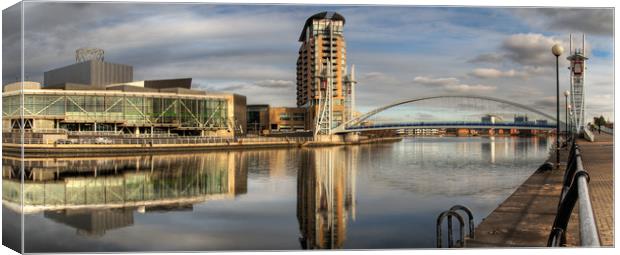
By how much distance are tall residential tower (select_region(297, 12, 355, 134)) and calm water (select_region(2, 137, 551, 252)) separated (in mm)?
58082

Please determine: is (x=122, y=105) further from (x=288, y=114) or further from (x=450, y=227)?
(x=450, y=227)

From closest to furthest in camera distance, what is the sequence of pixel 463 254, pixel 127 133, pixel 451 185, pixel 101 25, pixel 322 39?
pixel 463 254 < pixel 101 25 < pixel 451 185 < pixel 127 133 < pixel 322 39

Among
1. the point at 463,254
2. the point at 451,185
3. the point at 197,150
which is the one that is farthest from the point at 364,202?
the point at 197,150

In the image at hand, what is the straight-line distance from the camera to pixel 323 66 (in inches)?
3585

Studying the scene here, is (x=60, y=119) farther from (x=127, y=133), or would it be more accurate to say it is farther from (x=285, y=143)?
(x=285, y=143)

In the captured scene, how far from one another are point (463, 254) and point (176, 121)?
188 feet

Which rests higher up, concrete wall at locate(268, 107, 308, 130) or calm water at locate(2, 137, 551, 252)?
concrete wall at locate(268, 107, 308, 130)

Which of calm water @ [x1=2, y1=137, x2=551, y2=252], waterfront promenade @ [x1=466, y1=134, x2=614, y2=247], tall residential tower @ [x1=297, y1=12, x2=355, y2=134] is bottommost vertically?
calm water @ [x1=2, y1=137, x2=551, y2=252]

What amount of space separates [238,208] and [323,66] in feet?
245

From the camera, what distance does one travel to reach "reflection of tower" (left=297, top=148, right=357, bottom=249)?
12.5m

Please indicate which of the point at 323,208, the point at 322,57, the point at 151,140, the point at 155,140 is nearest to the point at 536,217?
the point at 323,208

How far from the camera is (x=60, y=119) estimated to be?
184 ft

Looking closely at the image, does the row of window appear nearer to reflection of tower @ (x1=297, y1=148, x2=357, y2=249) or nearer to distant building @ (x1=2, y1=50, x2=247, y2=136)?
distant building @ (x1=2, y1=50, x2=247, y2=136)

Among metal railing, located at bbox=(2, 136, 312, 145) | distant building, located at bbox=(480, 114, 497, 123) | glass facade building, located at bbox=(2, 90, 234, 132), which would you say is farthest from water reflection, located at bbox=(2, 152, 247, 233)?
distant building, located at bbox=(480, 114, 497, 123)
